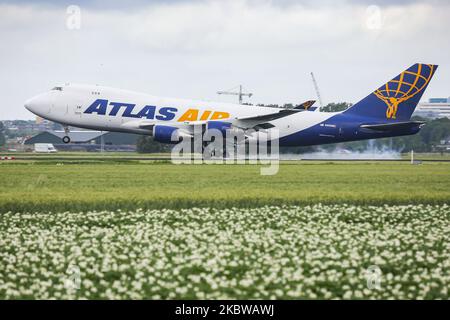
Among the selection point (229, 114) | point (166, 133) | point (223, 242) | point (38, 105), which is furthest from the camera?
point (229, 114)

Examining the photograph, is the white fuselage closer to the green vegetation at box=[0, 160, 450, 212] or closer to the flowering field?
the green vegetation at box=[0, 160, 450, 212]

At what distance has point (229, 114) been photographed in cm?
5362

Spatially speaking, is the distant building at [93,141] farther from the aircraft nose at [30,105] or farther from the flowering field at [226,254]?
the flowering field at [226,254]

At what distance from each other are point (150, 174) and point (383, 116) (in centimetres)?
2549

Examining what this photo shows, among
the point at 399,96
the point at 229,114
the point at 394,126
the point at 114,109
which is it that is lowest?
the point at 394,126

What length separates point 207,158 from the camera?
50.4 metres

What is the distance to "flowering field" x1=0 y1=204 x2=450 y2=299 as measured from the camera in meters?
12.2

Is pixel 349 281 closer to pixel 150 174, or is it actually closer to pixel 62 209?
pixel 62 209

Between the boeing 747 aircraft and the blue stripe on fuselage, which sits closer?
the boeing 747 aircraft

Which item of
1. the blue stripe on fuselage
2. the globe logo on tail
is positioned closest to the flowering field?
the globe logo on tail

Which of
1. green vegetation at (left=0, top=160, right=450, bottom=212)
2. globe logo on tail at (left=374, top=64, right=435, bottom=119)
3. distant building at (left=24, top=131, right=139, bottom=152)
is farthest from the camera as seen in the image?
distant building at (left=24, top=131, right=139, bottom=152)

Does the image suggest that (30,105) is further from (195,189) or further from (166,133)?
(195,189)

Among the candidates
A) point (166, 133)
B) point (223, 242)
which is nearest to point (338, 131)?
point (166, 133)

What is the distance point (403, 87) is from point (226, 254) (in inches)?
1649
